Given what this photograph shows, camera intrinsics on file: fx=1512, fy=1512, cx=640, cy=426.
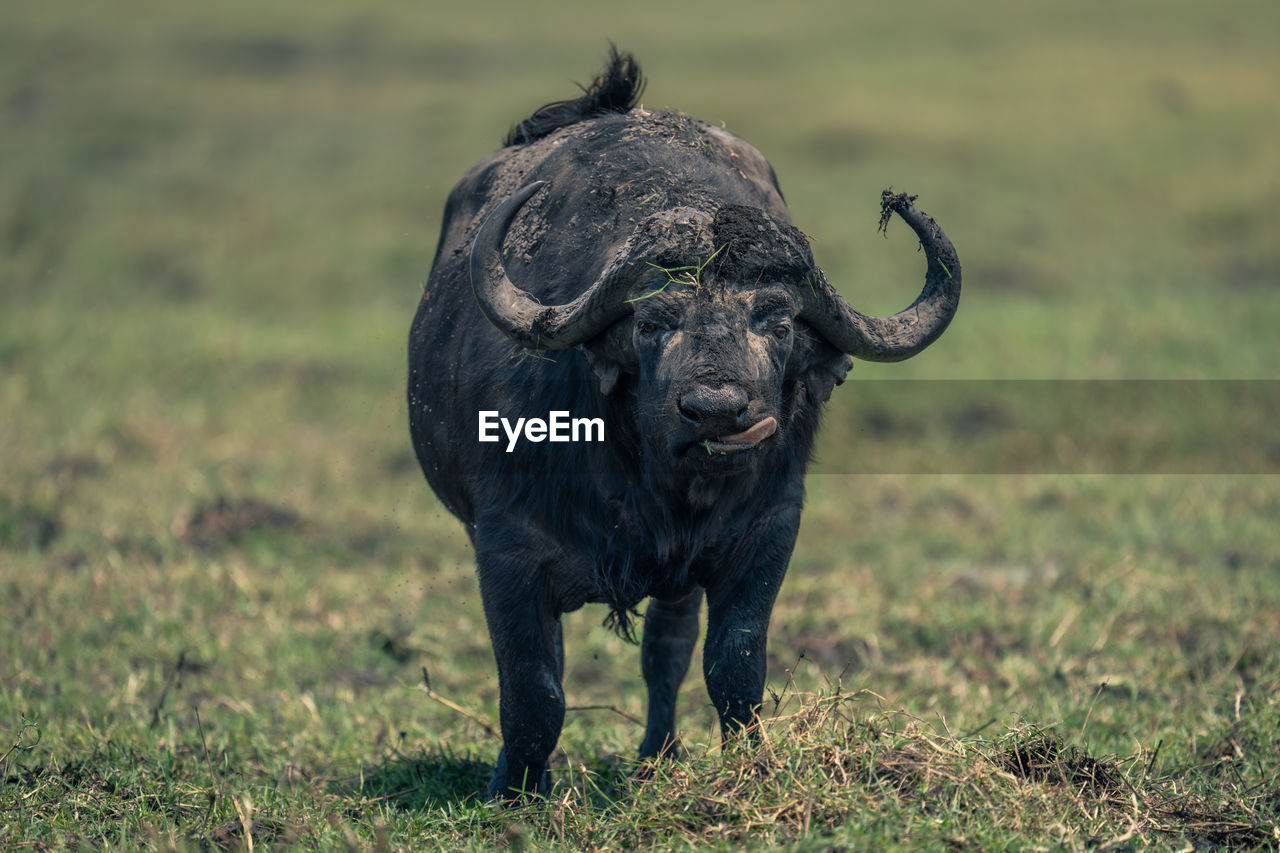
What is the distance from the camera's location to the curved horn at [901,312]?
420 centimetres

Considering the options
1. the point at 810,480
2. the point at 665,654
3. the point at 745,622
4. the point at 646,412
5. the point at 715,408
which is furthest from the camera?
the point at 810,480

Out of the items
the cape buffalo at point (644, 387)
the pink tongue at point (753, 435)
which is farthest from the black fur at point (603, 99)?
the pink tongue at point (753, 435)

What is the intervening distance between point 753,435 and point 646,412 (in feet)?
1.09

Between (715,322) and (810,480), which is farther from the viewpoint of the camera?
(810,480)

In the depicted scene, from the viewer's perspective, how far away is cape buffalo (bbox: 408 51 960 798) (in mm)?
3969

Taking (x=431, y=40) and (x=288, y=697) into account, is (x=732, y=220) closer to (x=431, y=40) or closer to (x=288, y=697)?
(x=288, y=697)

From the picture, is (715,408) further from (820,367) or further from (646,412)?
(820,367)

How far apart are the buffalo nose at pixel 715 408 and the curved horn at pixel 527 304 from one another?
1.46ft

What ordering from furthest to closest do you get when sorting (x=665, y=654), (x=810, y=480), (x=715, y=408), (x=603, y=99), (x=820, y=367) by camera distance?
(x=810, y=480), (x=603, y=99), (x=665, y=654), (x=820, y=367), (x=715, y=408)

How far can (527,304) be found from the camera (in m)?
4.26

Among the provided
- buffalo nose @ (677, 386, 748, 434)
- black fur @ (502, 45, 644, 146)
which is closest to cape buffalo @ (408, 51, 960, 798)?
buffalo nose @ (677, 386, 748, 434)

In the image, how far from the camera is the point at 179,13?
75.8ft

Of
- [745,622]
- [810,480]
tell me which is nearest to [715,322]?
[745,622]

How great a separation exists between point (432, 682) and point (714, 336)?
2995 mm
